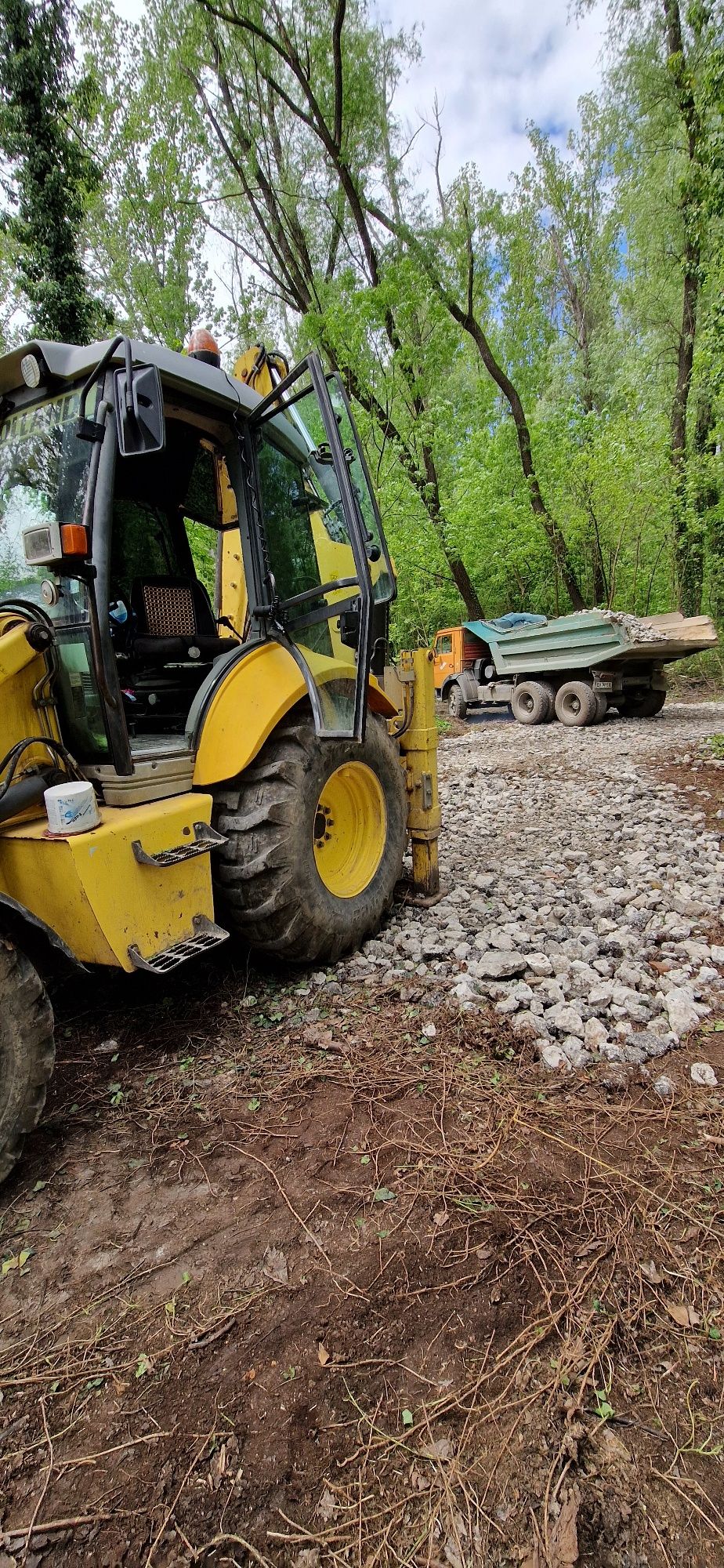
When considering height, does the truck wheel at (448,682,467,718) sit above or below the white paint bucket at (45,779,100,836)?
below

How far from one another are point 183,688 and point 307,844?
1.09 meters

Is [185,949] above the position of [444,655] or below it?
below

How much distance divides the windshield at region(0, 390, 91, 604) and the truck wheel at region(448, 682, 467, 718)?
1157 cm

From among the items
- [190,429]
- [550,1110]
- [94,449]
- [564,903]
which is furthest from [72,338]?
[550,1110]

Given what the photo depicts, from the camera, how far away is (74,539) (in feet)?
7.72

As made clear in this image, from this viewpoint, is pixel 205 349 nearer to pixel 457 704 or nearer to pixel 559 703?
pixel 559 703

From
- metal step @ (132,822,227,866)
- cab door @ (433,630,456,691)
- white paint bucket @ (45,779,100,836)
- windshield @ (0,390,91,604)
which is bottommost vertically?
metal step @ (132,822,227,866)

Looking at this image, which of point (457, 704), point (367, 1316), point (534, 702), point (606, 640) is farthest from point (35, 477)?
point (457, 704)

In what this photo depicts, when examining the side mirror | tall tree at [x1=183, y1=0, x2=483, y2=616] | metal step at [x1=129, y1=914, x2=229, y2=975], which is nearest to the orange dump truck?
tall tree at [x1=183, y1=0, x2=483, y2=616]

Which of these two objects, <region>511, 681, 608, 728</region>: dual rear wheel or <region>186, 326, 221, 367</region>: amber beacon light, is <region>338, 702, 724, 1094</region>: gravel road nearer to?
<region>186, 326, 221, 367</region>: amber beacon light

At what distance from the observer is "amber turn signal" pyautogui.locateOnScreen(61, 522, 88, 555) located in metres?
2.33

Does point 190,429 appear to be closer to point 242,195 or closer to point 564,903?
point 564,903

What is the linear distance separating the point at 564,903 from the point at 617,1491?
2822 millimetres

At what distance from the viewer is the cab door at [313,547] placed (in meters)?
3.04
